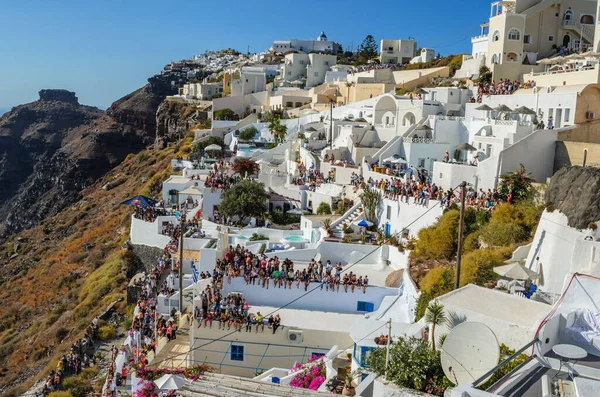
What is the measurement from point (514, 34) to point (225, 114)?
2955cm

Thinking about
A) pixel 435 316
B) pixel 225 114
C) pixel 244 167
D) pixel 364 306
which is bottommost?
pixel 364 306

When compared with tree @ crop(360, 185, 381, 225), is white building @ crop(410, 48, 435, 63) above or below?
above

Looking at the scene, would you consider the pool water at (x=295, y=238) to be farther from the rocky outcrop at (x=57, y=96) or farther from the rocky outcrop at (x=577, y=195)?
the rocky outcrop at (x=57, y=96)

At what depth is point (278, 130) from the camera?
47.8 metres

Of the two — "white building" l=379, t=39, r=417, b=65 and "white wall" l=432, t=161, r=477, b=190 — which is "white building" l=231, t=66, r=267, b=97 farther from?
"white wall" l=432, t=161, r=477, b=190

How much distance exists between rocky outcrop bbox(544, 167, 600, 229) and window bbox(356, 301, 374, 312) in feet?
21.6

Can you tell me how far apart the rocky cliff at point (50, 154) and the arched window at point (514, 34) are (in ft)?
202

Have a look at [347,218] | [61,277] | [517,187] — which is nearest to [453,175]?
[517,187]

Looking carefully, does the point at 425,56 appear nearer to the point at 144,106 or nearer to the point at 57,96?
the point at 144,106

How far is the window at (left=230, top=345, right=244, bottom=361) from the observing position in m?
18.2

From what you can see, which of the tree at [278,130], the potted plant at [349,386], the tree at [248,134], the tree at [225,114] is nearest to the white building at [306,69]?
the tree at [225,114]

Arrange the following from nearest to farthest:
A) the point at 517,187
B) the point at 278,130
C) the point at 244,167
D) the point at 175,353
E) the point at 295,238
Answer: the point at 175,353 < the point at 517,187 < the point at 295,238 < the point at 244,167 < the point at 278,130

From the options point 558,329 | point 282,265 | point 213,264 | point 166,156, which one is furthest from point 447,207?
point 166,156

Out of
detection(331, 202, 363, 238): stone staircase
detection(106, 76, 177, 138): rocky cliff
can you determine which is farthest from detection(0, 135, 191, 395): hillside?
detection(106, 76, 177, 138): rocky cliff
